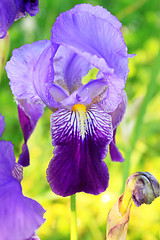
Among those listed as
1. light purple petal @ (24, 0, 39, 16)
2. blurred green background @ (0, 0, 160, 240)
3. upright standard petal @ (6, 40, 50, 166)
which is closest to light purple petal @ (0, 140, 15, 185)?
upright standard petal @ (6, 40, 50, 166)

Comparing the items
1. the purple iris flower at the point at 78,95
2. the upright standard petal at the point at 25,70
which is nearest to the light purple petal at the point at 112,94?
the purple iris flower at the point at 78,95

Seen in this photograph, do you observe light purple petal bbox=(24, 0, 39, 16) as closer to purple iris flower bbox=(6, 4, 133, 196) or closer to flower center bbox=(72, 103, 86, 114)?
purple iris flower bbox=(6, 4, 133, 196)

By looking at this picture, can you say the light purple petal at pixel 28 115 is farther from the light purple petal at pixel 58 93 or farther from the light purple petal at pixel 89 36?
the light purple petal at pixel 89 36

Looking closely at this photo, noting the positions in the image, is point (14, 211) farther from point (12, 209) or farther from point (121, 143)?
point (121, 143)

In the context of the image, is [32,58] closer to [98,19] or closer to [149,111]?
[98,19]

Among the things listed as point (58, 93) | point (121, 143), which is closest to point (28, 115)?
point (58, 93)

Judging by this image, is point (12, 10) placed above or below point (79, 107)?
above
